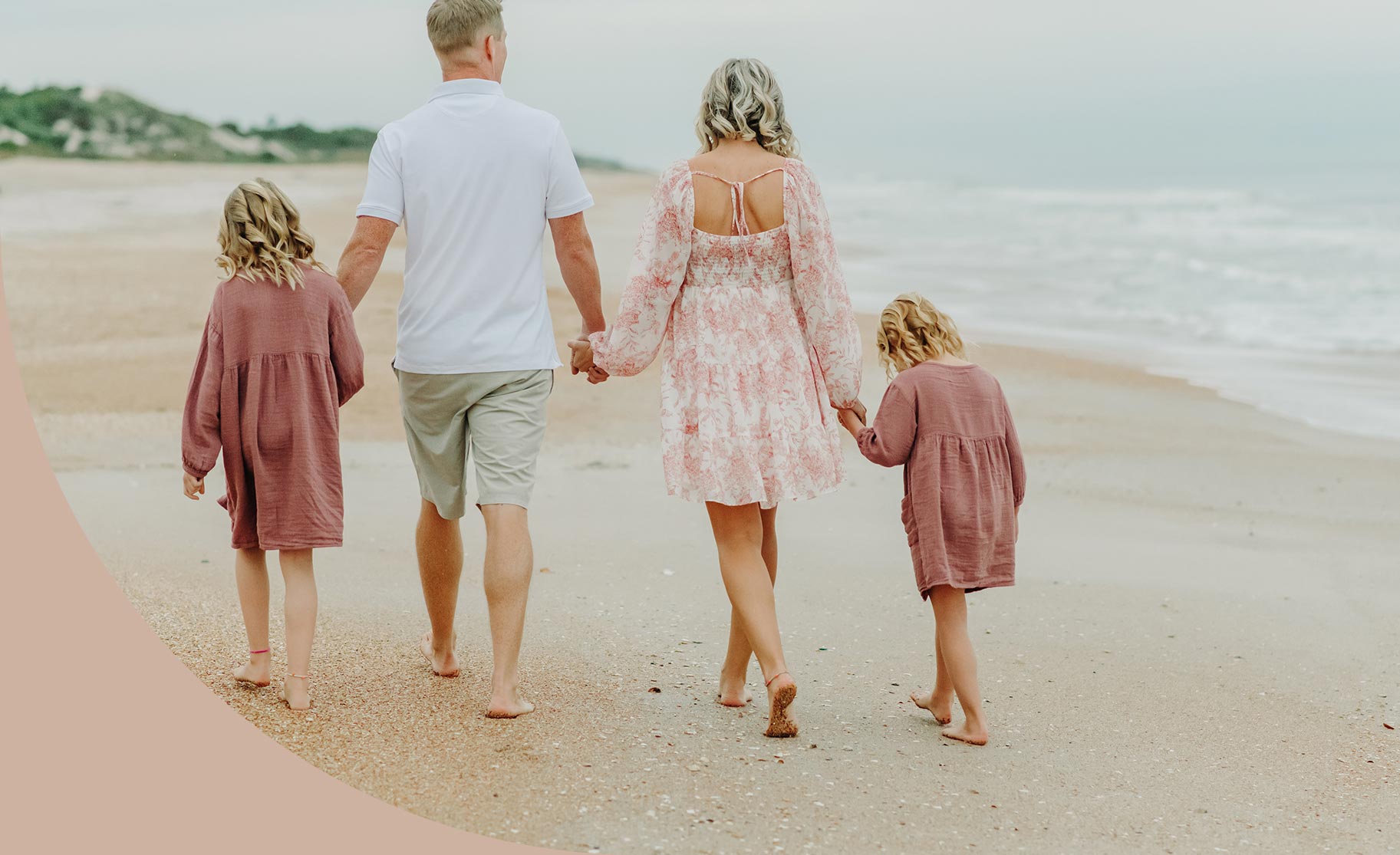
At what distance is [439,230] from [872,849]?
2.14m

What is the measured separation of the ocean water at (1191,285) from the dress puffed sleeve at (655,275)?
7166mm

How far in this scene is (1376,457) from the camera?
858cm

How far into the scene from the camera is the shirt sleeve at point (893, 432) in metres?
3.95

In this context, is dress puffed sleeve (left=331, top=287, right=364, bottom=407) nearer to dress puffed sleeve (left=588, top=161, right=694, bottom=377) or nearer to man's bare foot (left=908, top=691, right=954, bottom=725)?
dress puffed sleeve (left=588, top=161, right=694, bottom=377)

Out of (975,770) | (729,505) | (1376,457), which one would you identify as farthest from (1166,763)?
(1376,457)

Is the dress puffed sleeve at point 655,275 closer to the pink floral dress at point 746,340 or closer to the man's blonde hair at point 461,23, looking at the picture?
the pink floral dress at point 746,340

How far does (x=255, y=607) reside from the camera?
4.02m

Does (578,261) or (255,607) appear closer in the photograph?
(255,607)

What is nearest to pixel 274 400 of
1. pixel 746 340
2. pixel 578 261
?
pixel 578 261

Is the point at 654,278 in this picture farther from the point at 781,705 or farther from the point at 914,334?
the point at 781,705

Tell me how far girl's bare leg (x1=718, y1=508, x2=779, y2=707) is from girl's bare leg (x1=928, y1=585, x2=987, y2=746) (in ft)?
1.86

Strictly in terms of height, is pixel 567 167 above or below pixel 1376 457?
above

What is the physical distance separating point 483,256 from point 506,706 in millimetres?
1348

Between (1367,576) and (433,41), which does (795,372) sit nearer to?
(433,41)
